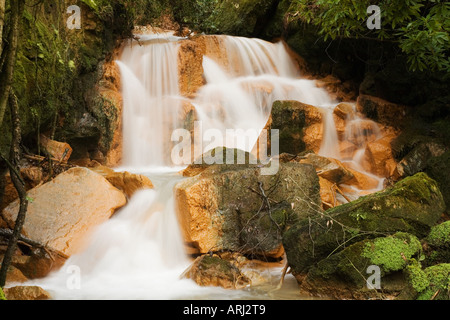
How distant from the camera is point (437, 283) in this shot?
3.17m

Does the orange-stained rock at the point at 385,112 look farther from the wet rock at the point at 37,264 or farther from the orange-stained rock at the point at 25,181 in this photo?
the wet rock at the point at 37,264

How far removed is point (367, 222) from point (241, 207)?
1747 mm

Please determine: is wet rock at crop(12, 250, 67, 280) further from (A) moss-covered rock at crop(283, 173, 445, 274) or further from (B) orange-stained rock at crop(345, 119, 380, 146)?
(B) orange-stained rock at crop(345, 119, 380, 146)

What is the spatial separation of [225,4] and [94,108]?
9.03 meters

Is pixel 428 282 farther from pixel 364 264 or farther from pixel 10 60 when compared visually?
pixel 10 60

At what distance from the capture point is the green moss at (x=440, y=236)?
3.64 meters

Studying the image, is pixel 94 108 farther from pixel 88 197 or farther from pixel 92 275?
pixel 92 275

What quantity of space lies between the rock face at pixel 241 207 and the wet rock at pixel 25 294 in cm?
185

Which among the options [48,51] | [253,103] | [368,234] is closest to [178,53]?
[253,103]

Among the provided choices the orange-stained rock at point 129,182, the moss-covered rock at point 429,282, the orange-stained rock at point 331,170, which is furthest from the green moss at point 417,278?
the orange-stained rock at point 129,182

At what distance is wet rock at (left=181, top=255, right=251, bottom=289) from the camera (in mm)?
4188

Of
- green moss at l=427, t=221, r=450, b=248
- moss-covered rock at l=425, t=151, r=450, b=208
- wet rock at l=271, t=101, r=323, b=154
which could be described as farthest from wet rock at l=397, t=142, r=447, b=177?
green moss at l=427, t=221, r=450, b=248
